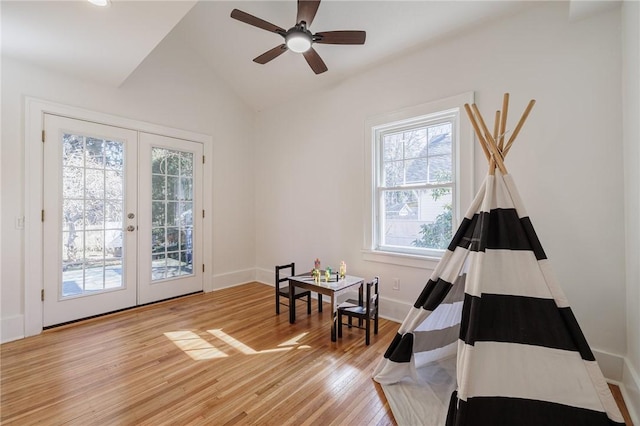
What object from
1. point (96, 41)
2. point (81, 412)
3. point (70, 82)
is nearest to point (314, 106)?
point (96, 41)

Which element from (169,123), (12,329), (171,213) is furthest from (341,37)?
(12,329)

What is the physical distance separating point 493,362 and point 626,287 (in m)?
1.35

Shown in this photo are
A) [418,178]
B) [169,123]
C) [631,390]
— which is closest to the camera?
[631,390]

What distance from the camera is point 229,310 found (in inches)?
135

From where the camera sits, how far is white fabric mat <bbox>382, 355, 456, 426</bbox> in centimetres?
164

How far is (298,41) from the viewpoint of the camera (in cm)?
231

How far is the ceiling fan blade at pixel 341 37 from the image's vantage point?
2.27 meters

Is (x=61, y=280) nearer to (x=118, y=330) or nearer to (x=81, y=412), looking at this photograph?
(x=118, y=330)

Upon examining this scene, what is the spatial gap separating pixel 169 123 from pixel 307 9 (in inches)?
102

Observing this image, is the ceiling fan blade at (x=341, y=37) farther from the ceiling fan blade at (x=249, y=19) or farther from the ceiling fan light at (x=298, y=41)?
the ceiling fan blade at (x=249, y=19)

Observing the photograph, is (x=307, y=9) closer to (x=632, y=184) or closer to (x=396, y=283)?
(x=632, y=184)

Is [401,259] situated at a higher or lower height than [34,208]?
Result: lower

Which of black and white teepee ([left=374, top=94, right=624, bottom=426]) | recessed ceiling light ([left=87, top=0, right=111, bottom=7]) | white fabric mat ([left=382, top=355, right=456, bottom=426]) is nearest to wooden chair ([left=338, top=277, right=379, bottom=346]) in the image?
white fabric mat ([left=382, top=355, right=456, bottom=426])

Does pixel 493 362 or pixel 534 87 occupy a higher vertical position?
pixel 534 87
